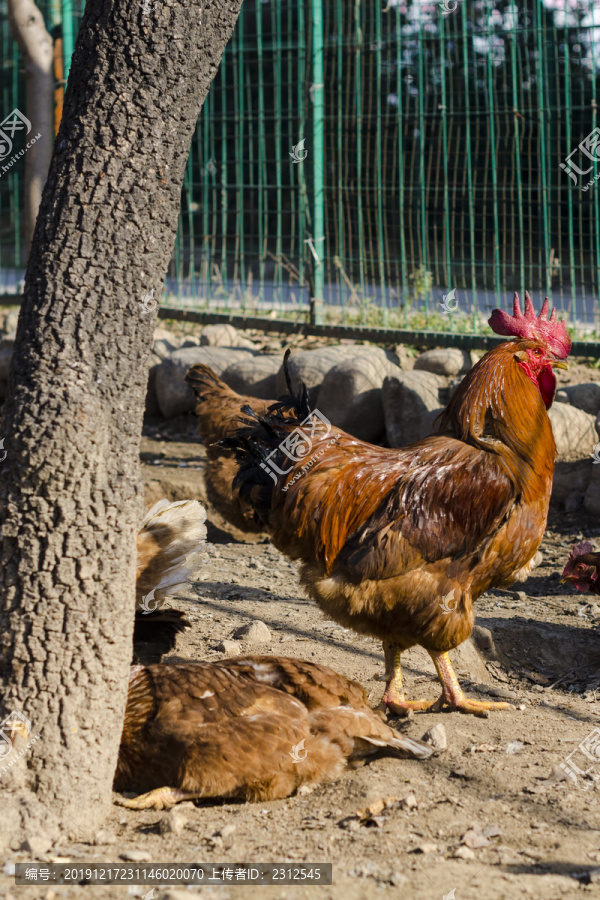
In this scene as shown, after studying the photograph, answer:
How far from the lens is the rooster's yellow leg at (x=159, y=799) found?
2938 millimetres

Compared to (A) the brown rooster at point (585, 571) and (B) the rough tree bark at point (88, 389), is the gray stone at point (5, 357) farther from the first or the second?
(B) the rough tree bark at point (88, 389)

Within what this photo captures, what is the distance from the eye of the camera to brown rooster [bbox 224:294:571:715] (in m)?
3.79

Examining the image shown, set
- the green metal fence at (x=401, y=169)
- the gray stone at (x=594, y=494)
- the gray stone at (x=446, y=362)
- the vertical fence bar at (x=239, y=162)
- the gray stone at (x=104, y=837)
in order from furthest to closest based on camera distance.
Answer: the vertical fence bar at (x=239, y=162), the gray stone at (x=446, y=362), the green metal fence at (x=401, y=169), the gray stone at (x=594, y=494), the gray stone at (x=104, y=837)

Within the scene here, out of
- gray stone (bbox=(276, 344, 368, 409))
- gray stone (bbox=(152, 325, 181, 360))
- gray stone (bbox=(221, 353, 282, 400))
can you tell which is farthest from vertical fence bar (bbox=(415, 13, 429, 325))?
gray stone (bbox=(152, 325, 181, 360))

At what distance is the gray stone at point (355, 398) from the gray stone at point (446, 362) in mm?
476

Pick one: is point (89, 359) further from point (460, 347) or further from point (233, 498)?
point (460, 347)

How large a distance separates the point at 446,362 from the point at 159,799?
5.55 meters

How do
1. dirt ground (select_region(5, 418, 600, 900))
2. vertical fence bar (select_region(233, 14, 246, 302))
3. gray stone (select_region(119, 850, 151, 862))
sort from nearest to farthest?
dirt ground (select_region(5, 418, 600, 900))
gray stone (select_region(119, 850, 151, 862))
vertical fence bar (select_region(233, 14, 246, 302))

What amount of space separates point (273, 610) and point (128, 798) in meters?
Result: 2.01

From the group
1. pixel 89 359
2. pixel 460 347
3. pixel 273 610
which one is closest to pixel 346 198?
pixel 460 347

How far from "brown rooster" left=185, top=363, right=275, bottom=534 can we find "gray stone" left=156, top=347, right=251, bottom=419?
79.6 inches

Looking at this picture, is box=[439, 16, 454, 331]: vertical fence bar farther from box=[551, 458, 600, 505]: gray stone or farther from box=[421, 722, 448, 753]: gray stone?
box=[421, 722, 448, 753]: gray stone

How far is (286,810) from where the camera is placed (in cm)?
296

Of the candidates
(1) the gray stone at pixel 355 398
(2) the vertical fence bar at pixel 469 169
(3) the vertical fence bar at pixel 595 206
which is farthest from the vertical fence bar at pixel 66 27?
(3) the vertical fence bar at pixel 595 206
